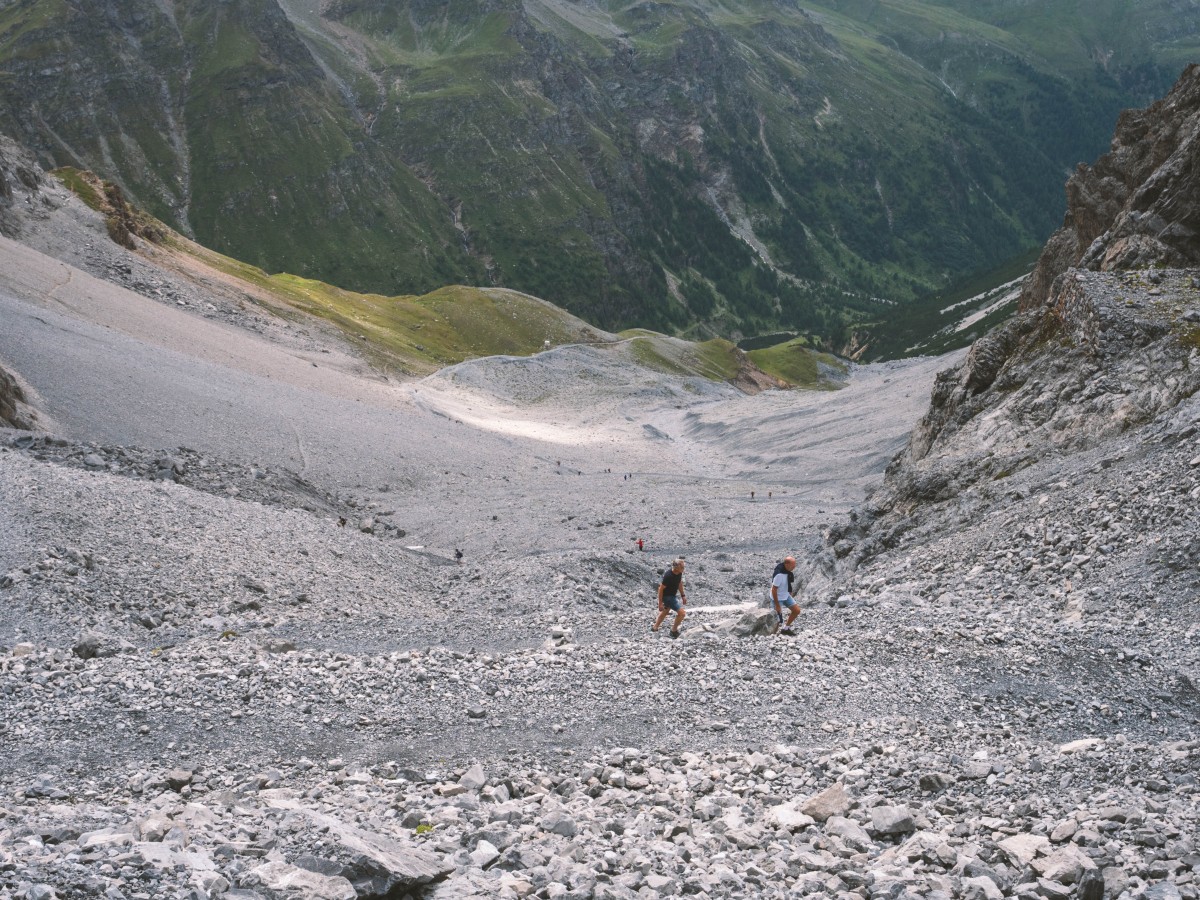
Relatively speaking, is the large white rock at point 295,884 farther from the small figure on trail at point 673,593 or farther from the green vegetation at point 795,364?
the green vegetation at point 795,364

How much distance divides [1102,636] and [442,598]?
20275 millimetres

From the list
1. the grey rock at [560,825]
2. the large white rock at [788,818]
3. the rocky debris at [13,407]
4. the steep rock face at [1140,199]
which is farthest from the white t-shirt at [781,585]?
the rocky debris at [13,407]

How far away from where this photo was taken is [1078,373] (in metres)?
29.8

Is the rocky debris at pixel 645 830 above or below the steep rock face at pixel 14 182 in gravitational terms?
below

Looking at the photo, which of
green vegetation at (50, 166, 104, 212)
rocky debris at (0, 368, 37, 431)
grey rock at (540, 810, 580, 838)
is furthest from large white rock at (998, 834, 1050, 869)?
green vegetation at (50, 166, 104, 212)

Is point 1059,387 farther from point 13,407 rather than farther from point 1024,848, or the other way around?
point 13,407

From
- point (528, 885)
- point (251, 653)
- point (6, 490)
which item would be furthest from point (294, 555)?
point (528, 885)

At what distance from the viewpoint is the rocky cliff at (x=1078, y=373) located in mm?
27766

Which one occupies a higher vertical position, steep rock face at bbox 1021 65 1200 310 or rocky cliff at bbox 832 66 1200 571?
steep rock face at bbox 1021 65 1200 310

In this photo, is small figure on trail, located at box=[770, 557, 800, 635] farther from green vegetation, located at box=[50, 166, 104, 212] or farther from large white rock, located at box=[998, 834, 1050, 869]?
green vegetation, located at box=[50, 166, 104, 212]

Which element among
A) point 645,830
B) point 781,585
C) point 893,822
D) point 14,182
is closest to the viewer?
point 893,822

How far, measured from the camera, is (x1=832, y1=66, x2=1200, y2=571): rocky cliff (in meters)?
27.8

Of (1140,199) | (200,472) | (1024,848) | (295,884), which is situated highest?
(1140,199)

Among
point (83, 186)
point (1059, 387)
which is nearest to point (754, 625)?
point (1059, 387)
